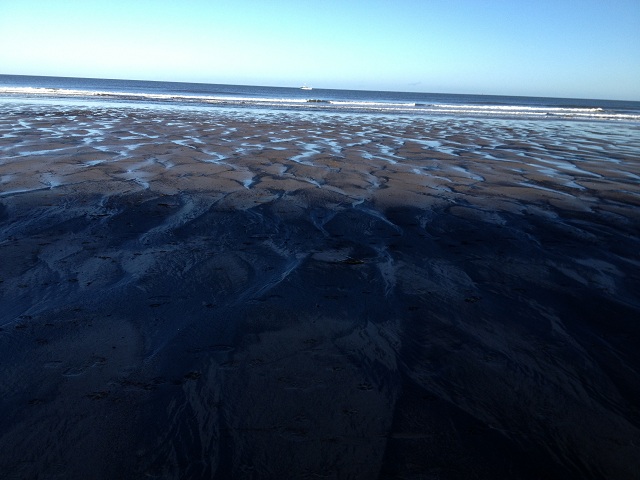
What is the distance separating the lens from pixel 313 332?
143 inches

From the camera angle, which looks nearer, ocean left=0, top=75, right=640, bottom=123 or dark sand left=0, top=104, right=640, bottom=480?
dark sand left=0, top=104, right=640, bottom=480

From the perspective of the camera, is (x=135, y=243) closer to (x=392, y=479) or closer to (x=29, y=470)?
(x=29, y=470)

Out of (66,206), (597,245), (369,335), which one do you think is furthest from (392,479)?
(66,206)

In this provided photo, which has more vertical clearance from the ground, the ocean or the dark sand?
the dark sand

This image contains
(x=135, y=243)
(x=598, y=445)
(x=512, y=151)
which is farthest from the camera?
(x=512, y=151)

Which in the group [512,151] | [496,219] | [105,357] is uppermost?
[105,357]

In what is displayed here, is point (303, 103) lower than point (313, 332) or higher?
lower

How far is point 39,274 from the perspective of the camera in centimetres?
437

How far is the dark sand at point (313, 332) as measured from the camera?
2.46 m

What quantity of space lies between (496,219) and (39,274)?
5.63 metres

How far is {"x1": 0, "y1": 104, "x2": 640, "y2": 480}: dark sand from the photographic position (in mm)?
2455

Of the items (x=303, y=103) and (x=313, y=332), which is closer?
(x=313, y=332)

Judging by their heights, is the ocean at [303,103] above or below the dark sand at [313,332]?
below

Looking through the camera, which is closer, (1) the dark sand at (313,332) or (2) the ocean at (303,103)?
(1) the dark sand at (313,332)
